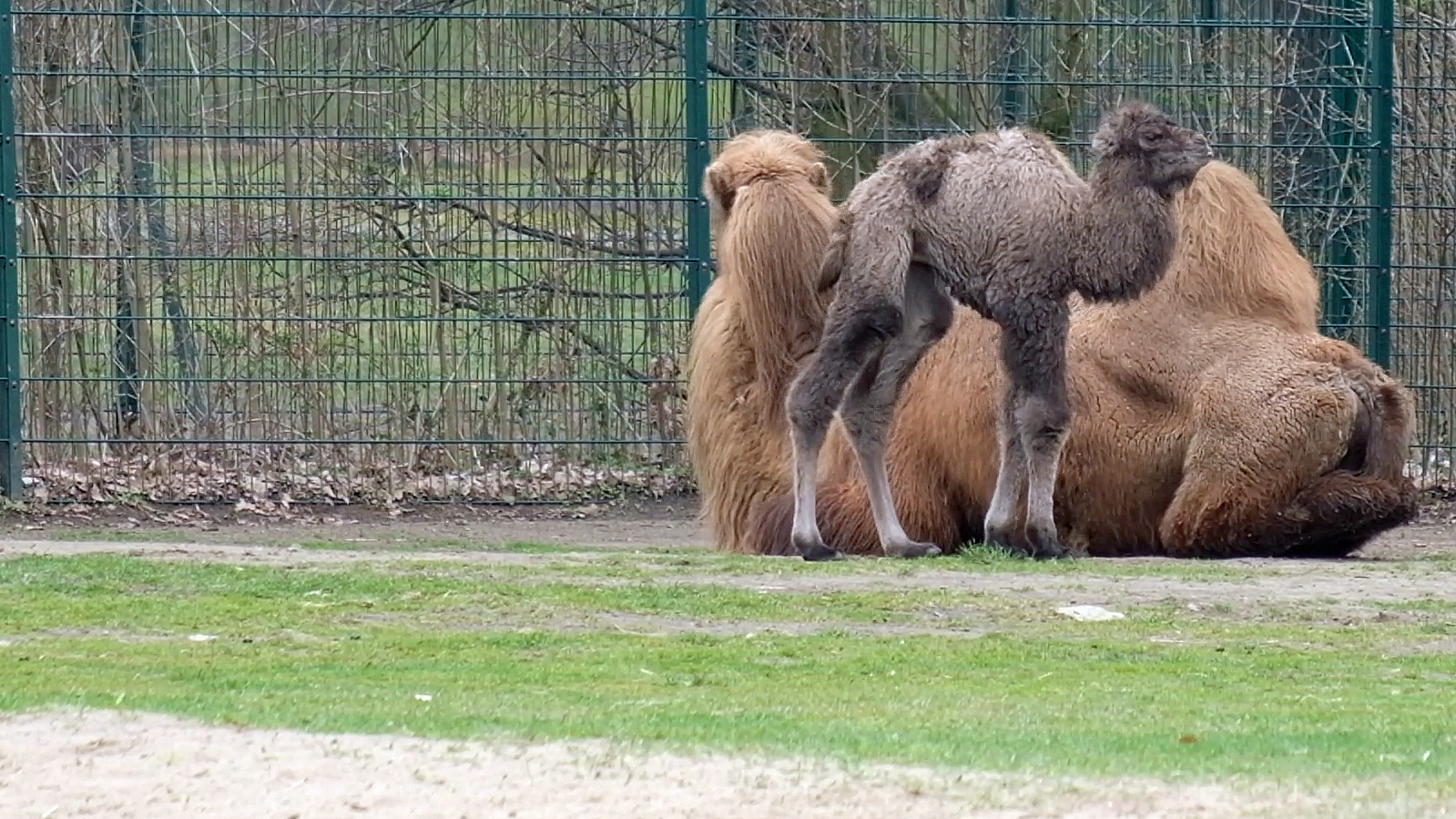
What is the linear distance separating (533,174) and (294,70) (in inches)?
50.5

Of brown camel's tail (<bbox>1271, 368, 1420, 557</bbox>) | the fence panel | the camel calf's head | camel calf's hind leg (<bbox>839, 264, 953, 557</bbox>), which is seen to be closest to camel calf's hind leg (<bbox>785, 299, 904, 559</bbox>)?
camel calf's hind leg (<bbox>839, 264, 953, 557</bbox>)

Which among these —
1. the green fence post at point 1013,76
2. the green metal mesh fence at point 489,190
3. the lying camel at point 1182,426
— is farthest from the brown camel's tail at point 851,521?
the green fence post at point 1013,76

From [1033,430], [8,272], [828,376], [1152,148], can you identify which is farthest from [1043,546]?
[8,272]

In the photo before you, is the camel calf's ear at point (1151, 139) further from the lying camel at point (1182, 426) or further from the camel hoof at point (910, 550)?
the camel hoof at point (910, 550)

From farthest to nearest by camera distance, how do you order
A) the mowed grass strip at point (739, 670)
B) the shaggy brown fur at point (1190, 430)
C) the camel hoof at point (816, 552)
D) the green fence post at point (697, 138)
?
the green fence post at point (697, 138) < the shaggy brown fur at point (1190, 430) < the camel hoof at point (816, 552) < the mowed grass strip at point (739, 670)

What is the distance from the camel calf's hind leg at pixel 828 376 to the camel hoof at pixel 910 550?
0.27 metres

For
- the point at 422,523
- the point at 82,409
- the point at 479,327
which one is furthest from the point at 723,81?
the point at 82,409

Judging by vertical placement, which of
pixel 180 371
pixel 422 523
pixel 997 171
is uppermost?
pixel 997 171

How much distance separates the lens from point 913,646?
6.02 m

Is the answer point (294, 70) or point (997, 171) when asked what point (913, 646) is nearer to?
point (997, 171)

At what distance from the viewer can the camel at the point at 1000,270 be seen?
778 cm

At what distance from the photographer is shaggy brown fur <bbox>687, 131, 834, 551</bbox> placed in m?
8.43

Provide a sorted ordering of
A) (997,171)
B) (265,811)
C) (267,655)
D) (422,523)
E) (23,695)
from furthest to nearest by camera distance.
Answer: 1. (422,523)
2. (997,171)
3. (267,655)
4. (23,695)
5. (265,811)

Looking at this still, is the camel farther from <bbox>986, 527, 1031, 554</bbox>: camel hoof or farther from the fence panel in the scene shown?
the fence panel
